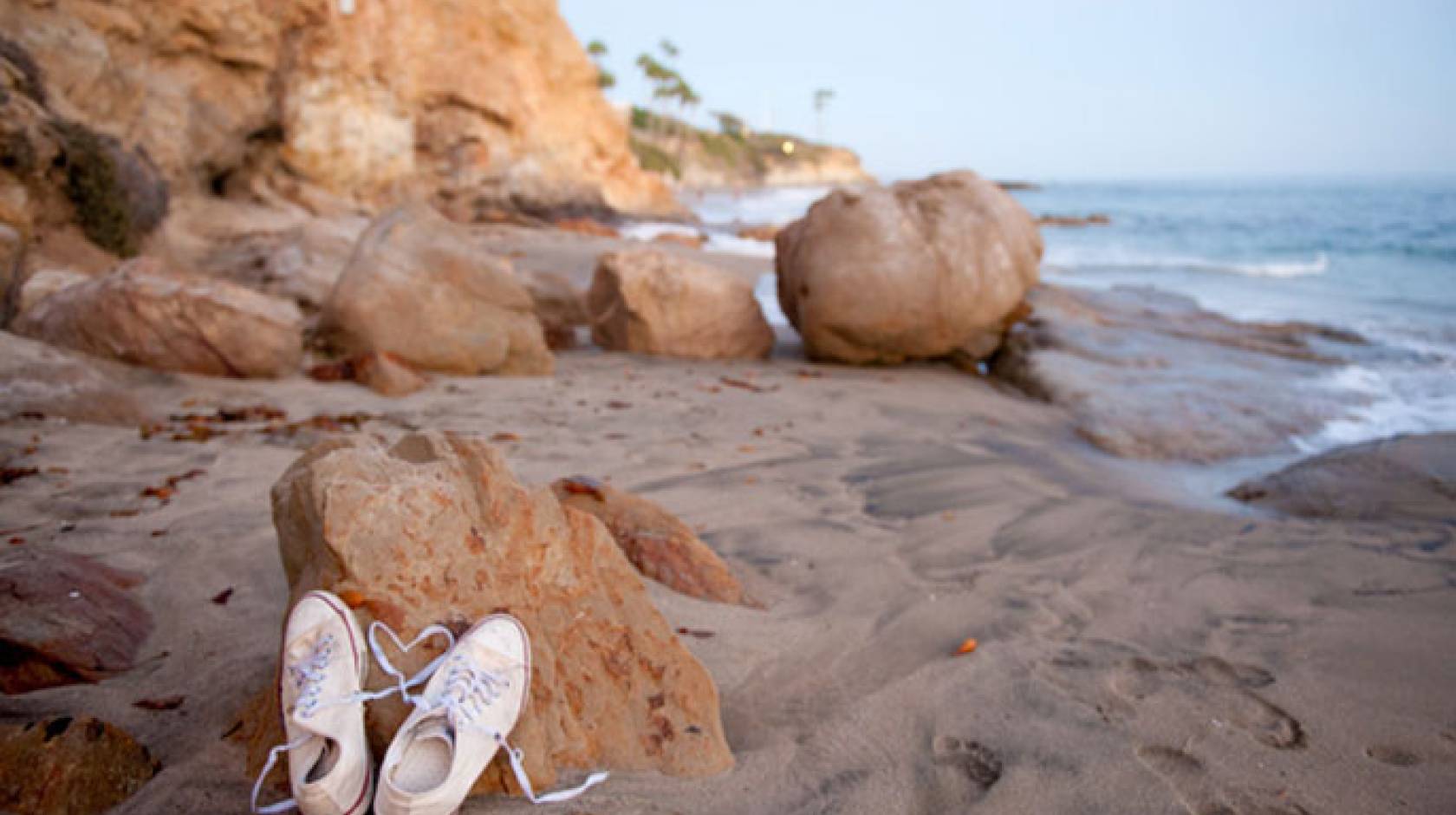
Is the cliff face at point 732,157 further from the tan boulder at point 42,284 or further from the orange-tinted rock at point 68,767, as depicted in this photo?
the orange-tinted rock at point 68,767

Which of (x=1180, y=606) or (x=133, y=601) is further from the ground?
(x=133, y=601)

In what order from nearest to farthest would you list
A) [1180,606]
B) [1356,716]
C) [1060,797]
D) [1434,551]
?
1. [1060,797]
2. [1356,716]
3. [1180,606]
4. [1434,551]

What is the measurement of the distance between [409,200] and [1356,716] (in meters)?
6.43

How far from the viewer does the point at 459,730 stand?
5.39 feet

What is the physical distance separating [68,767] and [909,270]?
6.12 metres

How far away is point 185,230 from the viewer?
10.3 metres

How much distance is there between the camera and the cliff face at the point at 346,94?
1000 centimetres

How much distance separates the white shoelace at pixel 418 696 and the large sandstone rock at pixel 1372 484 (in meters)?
3.81

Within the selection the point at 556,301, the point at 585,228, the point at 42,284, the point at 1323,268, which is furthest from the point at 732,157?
the point at 42,284

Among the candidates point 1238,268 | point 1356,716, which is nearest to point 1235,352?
point 1356,716

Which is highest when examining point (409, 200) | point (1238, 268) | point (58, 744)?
point (409, 200)

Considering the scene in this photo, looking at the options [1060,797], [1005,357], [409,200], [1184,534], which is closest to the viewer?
[1060,797]

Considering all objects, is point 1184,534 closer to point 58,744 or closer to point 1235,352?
point 58,744

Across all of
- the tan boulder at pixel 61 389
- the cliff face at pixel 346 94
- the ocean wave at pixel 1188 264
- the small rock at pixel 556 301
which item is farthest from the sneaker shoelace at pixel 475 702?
the ocean wave at pixel 1188 264
